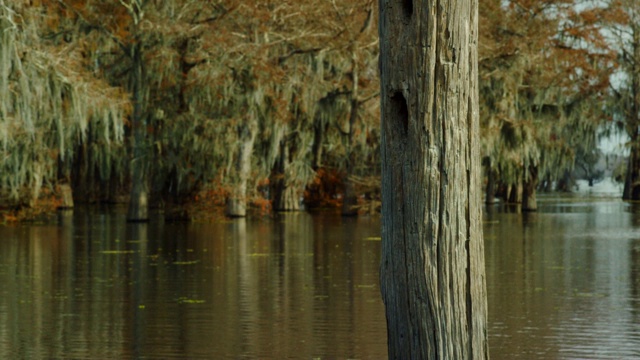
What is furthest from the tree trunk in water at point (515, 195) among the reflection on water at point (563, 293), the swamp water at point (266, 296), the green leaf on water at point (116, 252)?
the green leaf on water at point (116, 252)

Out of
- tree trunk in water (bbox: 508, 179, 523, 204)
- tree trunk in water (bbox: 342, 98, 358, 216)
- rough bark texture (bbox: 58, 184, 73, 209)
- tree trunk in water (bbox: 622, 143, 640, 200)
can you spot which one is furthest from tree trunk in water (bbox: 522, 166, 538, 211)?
rough bark texture (bbox: 58, 184, 73, 209)

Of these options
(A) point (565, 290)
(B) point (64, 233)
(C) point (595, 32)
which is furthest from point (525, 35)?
(A) point (565, 290)

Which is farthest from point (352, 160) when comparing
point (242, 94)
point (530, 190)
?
point (530, 190)

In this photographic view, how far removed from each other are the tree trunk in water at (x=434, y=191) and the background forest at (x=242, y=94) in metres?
16.8

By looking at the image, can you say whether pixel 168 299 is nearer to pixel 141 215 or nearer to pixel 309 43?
pixel 141 215

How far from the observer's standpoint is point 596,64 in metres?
40.6

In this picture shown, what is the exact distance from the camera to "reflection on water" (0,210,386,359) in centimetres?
945

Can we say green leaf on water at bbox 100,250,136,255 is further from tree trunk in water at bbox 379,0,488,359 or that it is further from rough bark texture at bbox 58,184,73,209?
rough bark texture at bbox 58,184,73,209

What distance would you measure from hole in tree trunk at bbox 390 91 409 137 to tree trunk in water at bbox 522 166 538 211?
3334 cm

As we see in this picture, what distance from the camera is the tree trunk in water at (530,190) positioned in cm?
3856

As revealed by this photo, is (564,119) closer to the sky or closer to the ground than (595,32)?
closer to the ground

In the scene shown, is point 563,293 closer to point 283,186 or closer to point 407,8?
point 407,8

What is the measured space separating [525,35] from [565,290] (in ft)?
72.9

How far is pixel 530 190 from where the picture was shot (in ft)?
127
